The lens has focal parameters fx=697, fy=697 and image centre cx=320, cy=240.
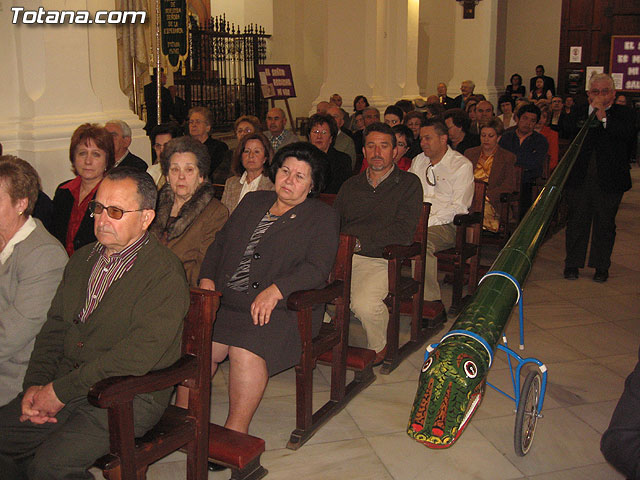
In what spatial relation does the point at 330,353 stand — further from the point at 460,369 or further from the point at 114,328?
the point at 460,369

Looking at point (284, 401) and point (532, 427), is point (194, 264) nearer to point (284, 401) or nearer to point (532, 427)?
point (284, 401)

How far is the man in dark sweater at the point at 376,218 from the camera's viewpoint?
13.6ft

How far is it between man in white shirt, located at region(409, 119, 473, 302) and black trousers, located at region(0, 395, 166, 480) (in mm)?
2990

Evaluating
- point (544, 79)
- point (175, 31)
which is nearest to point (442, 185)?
point (175, 31)

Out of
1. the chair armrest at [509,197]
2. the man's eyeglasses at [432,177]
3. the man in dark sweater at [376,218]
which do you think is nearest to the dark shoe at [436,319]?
the man in dark sweater at [376,218]

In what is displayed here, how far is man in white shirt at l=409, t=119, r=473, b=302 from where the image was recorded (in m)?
5.10

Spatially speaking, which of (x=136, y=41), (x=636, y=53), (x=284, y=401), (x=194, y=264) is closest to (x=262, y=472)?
(x=284, y=401)

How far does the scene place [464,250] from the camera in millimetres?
5141

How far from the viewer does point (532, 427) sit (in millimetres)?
3223

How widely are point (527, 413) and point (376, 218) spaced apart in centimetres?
172

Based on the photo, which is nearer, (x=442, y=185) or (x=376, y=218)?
(x=376, y=218)

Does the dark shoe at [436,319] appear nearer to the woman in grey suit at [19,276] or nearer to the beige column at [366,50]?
the woman in grey suit at [19,276]

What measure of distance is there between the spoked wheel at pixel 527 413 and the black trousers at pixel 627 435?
1.50m

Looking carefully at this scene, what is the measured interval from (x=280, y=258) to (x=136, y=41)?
4.26 meters
